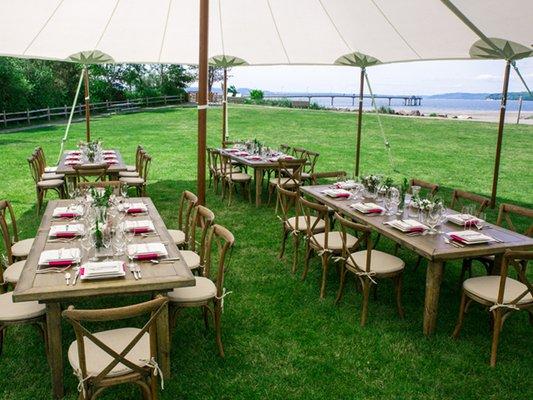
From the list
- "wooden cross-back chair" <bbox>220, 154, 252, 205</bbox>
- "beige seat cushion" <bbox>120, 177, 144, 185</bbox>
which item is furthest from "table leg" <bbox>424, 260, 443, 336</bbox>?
"beige seat cushion" <bbox>120, 177, 144, 185</bbox>

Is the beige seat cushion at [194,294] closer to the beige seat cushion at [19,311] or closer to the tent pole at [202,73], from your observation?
the beige seat cushion at [19,311]

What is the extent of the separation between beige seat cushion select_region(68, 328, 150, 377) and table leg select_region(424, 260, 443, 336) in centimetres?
250

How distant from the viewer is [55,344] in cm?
337

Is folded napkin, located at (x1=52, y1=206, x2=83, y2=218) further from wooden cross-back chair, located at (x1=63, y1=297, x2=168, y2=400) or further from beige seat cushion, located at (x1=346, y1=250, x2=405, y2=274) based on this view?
beige seat cushion, located at (x1=346, y1=250, x2=405, y2=274)

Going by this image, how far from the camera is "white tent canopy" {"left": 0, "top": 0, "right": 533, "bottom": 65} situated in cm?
786

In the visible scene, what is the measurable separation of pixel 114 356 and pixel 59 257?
1269 mm

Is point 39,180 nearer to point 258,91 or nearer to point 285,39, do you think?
point 285,39

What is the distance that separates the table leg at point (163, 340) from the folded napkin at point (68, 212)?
1927 millimetres

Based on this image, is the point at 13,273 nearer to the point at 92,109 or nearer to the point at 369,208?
the point at 369,208

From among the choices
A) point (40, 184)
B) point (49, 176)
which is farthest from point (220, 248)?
point (49, 176)

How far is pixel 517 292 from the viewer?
421 cm

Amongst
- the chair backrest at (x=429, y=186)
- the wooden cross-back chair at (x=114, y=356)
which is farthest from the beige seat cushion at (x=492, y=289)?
the wooden cross-back chair at (x=114, y=356)

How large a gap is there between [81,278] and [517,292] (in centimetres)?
362

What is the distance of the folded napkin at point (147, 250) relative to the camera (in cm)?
380
